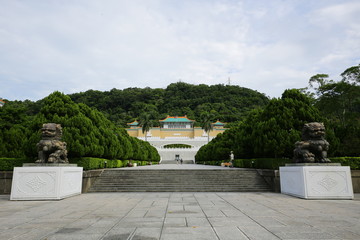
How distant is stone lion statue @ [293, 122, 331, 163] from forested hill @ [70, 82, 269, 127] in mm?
60495

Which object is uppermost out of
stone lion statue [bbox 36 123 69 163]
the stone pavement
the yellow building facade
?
the yellow building facade

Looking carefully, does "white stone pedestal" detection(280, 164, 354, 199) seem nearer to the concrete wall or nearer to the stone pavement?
the stone pavement

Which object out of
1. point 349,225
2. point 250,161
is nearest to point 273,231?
point 349,225

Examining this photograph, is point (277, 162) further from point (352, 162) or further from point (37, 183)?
point (37, 183)

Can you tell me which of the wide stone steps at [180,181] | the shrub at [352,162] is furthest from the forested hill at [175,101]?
the shrub at [352,162]

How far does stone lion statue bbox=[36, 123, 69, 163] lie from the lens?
7.88 m

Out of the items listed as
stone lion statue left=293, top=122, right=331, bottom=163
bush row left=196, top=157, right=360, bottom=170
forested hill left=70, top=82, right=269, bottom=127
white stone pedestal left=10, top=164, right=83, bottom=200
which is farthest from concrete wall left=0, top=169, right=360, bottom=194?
forested hill left=70, top=82, right=269, bottom=127

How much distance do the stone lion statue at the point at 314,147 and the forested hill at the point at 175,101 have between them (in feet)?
198

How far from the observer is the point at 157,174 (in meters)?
11.9

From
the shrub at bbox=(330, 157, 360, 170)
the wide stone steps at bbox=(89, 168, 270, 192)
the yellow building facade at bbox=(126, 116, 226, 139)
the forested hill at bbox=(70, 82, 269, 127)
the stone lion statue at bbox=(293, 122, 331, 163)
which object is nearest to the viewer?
the stone lion statue at bbox=(293, 122, 331, 163)

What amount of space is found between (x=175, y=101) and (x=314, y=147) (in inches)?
2967

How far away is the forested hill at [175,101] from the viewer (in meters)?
→ 75.1

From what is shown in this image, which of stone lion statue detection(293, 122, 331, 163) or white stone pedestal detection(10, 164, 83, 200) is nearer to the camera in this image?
white stone pedestal detection(10, 164, 83, 200)

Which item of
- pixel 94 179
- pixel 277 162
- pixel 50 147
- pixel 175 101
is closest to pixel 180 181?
pixel 94 179
